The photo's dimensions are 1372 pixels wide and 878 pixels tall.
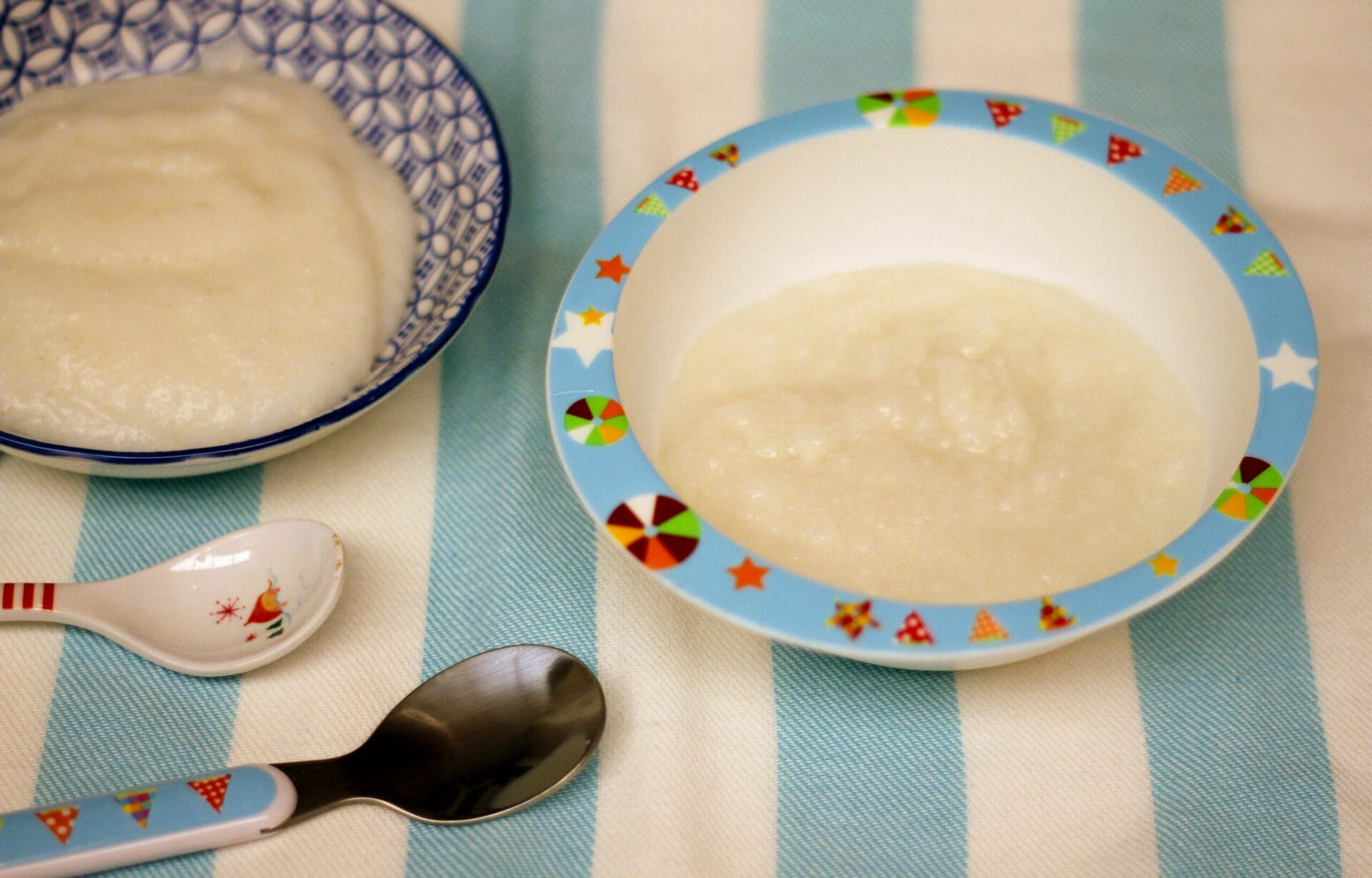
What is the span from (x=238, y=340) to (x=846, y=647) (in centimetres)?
62

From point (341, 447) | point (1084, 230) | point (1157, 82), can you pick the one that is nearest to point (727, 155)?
point (1084, 230)

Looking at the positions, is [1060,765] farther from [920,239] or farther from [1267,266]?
[920,239]

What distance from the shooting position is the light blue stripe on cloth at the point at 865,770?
88 cm

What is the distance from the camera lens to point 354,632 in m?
1.02

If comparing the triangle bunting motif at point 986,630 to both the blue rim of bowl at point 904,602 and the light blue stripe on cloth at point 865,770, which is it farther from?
the light blue stripe on cloth at point 865,770

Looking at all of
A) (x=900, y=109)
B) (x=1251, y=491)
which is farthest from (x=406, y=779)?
(x=900, y=109)

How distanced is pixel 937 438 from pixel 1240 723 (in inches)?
12.7

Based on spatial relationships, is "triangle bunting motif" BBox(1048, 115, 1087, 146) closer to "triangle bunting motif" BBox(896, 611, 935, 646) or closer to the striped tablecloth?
the striped tablecloth

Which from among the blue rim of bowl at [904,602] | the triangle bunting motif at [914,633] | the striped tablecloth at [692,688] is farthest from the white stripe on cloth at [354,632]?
the triangle bunting motif at [914,633]

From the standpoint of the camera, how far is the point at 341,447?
1146 millimetres

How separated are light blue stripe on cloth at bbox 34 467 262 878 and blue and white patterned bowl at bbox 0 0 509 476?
0.71 feet

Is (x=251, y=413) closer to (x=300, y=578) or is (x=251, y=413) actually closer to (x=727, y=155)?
(x=300, y=578)

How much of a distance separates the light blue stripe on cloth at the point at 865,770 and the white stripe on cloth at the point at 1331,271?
0.95 feet

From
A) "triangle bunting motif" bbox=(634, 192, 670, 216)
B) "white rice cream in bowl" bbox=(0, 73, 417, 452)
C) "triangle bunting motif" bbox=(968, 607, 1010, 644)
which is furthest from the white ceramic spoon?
"triangle bunting motif" bbox=(968, 607, 1010, 644)
